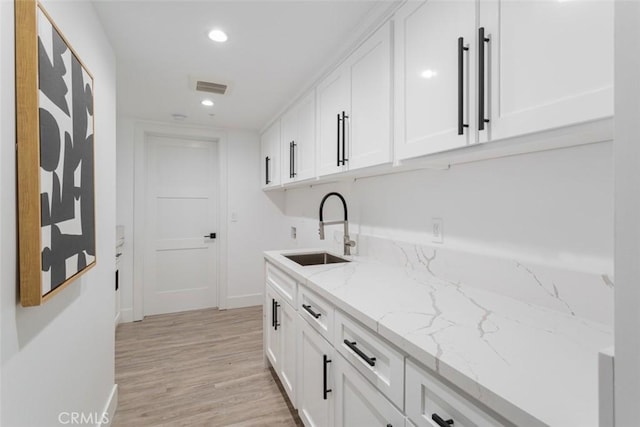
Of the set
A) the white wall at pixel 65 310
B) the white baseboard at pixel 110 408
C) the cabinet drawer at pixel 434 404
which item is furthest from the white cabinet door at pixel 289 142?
the cabinet drawer at pixel 434 404

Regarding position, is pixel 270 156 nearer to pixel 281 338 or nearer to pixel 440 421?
pixel 281 338

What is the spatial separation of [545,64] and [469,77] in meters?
0.25

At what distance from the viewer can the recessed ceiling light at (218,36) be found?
1.84 metres

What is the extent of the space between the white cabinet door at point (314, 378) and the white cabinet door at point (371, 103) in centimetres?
93

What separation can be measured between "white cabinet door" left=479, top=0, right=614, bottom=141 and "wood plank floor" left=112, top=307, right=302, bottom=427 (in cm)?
198

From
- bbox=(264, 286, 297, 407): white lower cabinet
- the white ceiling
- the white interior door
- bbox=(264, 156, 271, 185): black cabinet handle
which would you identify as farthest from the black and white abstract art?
the white interior door

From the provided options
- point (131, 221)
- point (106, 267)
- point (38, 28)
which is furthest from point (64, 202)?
point (131, 221)

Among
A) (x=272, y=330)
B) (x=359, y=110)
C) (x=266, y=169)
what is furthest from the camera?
(x=266, y=169)

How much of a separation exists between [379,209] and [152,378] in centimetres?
211

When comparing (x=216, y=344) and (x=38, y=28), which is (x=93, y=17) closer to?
(x=38, y=28)

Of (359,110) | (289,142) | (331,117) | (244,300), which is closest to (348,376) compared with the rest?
(359,110)

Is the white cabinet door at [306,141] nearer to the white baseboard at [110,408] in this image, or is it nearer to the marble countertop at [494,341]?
the marble countertop at [494,341]

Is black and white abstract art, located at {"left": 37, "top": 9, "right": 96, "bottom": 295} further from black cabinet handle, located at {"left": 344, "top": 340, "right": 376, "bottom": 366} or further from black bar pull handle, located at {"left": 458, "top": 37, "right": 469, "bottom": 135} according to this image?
black bar pull handle, located at {"left": 458, "top": 37, "right": 469, "bottom": 135}

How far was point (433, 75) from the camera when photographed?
127cm
